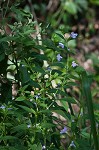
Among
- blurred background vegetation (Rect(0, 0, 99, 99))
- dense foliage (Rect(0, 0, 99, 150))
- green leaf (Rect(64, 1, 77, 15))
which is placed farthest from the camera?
green leaf (Rect(64, 1, 77, 15))

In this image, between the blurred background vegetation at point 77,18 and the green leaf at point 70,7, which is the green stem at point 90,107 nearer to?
the blurred background vegetation at point 77,18

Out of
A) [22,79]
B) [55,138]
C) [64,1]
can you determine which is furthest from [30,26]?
[64,1]

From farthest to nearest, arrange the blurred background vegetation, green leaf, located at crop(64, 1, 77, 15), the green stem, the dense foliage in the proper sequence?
green leaf, located at crop(64, 1, 77, 15) < the blurred background vegetation < the dense foliage < the green stem

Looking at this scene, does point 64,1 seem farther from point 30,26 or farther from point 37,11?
point 30,26

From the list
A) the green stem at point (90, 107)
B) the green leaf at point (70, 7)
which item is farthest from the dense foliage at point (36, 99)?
the green leaf at point (70, 7)

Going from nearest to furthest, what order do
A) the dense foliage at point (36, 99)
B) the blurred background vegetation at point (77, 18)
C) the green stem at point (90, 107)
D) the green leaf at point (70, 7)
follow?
the green stem at point (90, 107)
the dense foliage at point (36, 99)
the blurred background vegetation at point (77, 18)
the green leaf at point (70, 7)

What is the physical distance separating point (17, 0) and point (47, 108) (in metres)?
0.63

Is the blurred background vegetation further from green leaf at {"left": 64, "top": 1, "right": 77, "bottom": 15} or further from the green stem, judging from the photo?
the green stem

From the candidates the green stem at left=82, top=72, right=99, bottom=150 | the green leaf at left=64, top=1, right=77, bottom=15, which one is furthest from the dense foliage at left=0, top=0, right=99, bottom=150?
the green leaf at left=64, top=1, right=77, bottom=15

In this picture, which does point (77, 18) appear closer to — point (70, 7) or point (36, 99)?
point (70, 7)

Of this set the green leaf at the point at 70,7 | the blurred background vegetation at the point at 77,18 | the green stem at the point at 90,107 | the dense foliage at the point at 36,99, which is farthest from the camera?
the green leaf at the point at 70,7

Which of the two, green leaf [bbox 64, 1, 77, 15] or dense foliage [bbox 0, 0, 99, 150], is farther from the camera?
green leaf [bbox 64, 1, 77, 15]

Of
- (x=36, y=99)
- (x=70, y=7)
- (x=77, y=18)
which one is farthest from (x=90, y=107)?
(x=77, y=18)

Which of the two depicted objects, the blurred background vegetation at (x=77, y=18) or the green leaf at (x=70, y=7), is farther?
the green leaf at (x=70, y=7)
